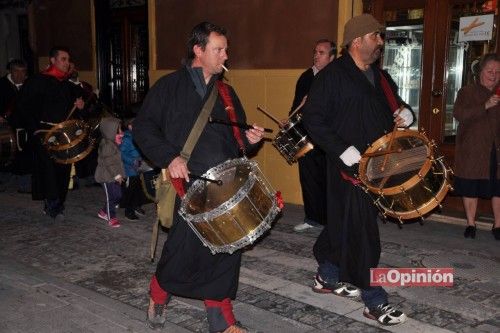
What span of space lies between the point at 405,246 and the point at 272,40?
3618 millimetres

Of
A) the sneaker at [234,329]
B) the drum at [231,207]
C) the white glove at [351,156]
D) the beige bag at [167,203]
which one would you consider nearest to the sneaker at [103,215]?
the beige bag at [167,203]

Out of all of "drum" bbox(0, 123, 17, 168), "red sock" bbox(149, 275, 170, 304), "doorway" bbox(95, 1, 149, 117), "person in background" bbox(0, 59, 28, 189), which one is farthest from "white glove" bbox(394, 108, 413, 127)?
"doorway" bbox(95, 1, 149, 117)

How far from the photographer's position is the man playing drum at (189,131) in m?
3.70

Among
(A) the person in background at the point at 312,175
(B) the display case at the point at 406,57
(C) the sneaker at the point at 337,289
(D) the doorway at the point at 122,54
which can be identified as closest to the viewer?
(C) the sneaker at the point at 337,289

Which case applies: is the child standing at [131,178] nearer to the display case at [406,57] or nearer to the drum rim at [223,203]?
the display case at [406,57]

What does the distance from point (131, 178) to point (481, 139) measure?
4.00 meters

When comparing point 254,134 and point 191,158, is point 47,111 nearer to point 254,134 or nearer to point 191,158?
point 191,158

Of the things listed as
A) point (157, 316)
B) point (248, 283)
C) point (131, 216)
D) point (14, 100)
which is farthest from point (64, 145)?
point (157, 316)

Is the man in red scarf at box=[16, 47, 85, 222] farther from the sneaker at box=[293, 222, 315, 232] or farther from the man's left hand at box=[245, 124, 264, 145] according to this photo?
the man's left hand at box=[245, 124, 264, 145]

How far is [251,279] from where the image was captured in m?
5.21

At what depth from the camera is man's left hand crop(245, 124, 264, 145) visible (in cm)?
375

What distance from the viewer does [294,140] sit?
6.16 m

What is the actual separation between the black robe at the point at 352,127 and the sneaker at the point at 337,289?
0.55m

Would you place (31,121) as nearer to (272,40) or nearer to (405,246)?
(272,40)
